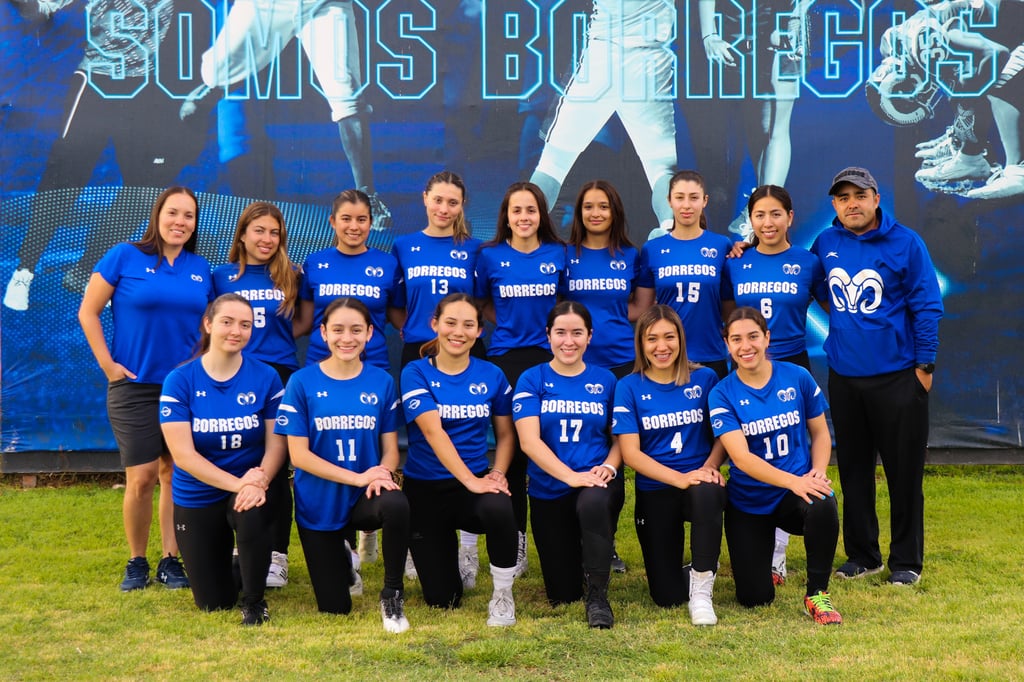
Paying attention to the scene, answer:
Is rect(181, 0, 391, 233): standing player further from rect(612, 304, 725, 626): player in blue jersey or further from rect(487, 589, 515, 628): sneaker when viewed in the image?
rect(487, 589, 515, 628): sneaker

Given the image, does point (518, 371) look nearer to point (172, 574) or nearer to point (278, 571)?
point (278, 571)

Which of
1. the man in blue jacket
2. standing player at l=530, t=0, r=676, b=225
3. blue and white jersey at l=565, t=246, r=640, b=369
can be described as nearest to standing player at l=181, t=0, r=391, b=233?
standing player at l=530, t=0, r=676, b=225

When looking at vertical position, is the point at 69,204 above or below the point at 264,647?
above

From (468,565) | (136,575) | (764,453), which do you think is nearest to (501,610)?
(468,565)

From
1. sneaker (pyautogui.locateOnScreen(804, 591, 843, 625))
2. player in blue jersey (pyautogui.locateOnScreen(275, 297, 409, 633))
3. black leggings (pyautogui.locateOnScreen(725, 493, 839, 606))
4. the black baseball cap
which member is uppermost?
the black baseball cap

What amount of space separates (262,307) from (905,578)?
288 cm

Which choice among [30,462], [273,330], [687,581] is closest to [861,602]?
[687,581]

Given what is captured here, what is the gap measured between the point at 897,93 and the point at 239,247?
3.91 metres

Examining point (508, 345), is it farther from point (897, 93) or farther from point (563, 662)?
point (897, 93)

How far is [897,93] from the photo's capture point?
5.81m

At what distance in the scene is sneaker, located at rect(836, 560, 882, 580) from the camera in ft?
13.5

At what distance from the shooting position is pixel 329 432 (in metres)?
3.70

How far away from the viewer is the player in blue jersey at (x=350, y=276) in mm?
4277

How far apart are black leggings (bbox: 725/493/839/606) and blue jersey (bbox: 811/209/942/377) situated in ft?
2.42
